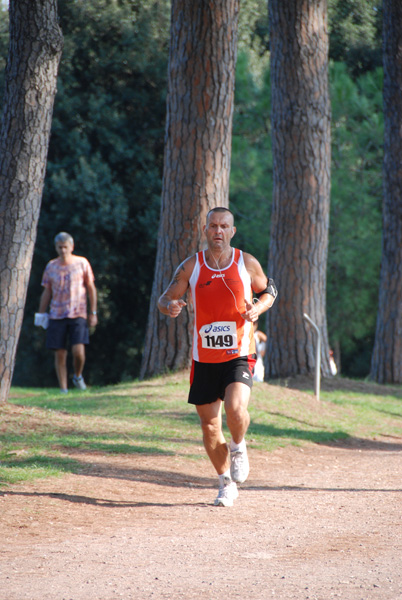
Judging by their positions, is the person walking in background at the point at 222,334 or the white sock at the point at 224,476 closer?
the person walking in background at the point at 222,334

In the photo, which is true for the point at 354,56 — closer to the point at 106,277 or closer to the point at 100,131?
the point at 100,131

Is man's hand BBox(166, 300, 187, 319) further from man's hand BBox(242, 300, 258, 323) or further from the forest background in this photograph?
the forest background

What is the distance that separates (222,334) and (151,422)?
11.4ft

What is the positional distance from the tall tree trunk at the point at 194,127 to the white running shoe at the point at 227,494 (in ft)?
16.7

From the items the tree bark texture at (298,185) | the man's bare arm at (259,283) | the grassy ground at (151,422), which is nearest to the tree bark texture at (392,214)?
the tree bark texture at (298,185)

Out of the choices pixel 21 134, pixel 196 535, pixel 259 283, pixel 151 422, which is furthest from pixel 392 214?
pixel 196 535

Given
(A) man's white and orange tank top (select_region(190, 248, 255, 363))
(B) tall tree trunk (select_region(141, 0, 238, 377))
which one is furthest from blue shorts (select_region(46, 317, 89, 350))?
(A) man's white and orange tank top (select_region(190, 248, 255, 363))

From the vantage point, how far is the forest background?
77.3 ft

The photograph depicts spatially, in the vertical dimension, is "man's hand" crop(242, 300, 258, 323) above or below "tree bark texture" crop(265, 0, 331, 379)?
below

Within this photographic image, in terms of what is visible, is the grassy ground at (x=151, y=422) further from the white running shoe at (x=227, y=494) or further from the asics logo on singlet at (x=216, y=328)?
the asics logo on singlet at (x=216, y=328)

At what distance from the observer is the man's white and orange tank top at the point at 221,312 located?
596 centimetres

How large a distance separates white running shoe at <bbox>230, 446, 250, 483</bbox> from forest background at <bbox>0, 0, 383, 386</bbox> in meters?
17.7

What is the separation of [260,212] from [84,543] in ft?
65.5

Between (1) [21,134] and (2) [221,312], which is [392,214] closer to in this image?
(1) [21,134]
